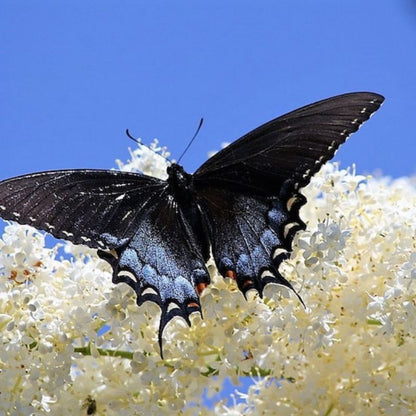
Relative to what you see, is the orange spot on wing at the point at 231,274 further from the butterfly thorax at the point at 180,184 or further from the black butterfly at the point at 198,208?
the butterfly thorax at the point at 180,184

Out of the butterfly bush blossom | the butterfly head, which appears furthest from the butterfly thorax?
the butterfly bush blossom

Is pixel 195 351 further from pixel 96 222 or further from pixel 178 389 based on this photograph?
pixel 96 222

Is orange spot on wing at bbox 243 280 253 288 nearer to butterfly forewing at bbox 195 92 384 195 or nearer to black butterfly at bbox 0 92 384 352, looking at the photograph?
black butterfly at bbox 0 92 384 352

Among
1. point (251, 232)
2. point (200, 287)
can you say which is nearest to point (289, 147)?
point (251, 232)

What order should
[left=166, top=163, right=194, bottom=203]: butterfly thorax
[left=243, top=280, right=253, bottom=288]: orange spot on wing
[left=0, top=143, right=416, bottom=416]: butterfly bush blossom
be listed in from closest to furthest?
[left=243, top=280, right=253, bottom=288]: orange spot on wing < [left=0, top=143, right=416, bottom=416]: butterfly bush blossom < [left=166, top=163, right=194, bottom=203]: butterfly thorax

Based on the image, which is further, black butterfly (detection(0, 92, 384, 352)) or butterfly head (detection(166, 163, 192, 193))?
butterfly head (detection(166, 163, 192, 193))

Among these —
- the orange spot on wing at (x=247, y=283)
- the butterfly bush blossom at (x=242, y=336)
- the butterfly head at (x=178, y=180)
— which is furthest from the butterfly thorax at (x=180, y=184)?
the orange spot on wing at (x=247, y=283)
